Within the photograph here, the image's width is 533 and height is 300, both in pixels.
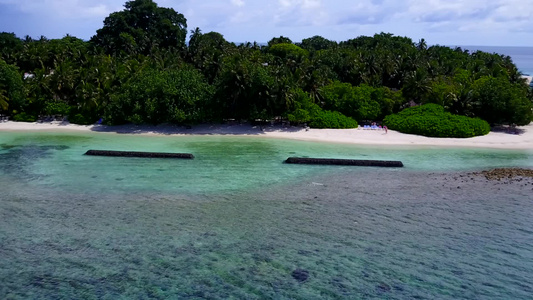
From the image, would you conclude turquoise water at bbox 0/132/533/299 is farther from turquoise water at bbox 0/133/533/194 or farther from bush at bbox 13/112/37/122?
bush at bbox 13/112/37/122

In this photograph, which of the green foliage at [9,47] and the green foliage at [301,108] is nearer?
the green foliage at [301,108]

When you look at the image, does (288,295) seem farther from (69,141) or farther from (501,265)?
(69,141)

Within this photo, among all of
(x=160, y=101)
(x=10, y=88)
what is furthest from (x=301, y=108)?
(x=10, y=88)

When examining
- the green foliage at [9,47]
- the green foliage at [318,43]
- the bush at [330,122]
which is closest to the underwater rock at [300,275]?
the bush at [330,122]

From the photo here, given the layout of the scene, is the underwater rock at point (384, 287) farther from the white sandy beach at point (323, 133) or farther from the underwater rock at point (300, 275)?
the white sandy beach at point (323, 133)

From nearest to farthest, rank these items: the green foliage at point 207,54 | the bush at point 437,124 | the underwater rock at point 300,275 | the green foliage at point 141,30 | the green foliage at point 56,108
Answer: the underwater rock at point 300,275 → the bush at point 437,124 → the green foliage at point 56,108 → the green foliage at point 207,54 → the green foliage at point 141,30

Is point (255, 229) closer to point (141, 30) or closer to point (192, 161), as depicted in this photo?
point (192, 161)
